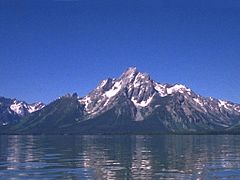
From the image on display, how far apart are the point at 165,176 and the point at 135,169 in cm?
1167

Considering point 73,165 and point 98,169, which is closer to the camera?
point 98,169

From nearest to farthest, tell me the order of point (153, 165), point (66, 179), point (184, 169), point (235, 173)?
point (66, 179)
point (235, 173)
point (184, 169)
point (153, 165)

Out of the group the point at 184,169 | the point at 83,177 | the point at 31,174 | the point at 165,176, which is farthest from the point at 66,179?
the point at 184,169

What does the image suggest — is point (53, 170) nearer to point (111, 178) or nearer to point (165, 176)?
point (111, 178)

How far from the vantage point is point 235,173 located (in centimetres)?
7250

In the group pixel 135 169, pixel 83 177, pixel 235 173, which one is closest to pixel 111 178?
pixel 83 177

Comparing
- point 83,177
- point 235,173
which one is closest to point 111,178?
point 83,177

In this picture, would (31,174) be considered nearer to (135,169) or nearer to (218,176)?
(135,169)

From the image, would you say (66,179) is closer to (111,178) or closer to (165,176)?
(111,178)

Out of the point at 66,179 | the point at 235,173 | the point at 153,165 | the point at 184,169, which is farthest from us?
the point at 153,165

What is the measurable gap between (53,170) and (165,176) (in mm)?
20730

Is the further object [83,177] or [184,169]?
[184,169]

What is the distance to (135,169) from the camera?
262ft

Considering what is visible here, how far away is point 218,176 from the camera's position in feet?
227
